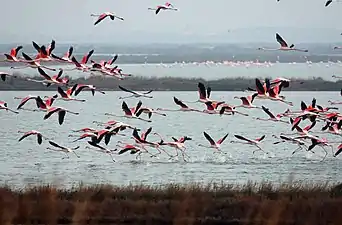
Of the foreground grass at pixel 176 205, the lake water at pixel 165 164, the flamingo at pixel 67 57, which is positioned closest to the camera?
the foreground grass at pixel 176 205

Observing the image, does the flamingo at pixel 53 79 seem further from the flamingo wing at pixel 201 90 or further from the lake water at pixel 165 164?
the flamingo wing at pixel 201 90

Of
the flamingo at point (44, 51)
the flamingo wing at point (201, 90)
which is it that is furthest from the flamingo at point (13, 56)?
the flamingo wing at point (201, 90)

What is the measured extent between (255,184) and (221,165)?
28.5 ft

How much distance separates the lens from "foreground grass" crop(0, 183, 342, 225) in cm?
984

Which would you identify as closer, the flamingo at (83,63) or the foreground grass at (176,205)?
the foreground grass at (176,205)

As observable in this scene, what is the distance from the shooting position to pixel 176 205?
1170 centimetres

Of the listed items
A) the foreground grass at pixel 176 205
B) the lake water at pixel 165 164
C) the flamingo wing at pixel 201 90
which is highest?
the flamingo wing at pixel 201 90

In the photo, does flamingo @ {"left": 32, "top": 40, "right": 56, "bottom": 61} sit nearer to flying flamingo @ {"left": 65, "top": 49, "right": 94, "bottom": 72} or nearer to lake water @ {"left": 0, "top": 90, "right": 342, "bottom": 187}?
flying flamingo @ {"left": 65, "top": 49, "right": 94, "bottom": 72}

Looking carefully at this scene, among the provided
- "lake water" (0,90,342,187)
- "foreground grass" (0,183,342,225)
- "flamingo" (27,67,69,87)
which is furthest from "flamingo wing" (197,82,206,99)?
"flamingo" (27,67,69,87)

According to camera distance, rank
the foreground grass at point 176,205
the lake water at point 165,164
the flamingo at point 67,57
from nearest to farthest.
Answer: the foreground grass at point 176,205 < the flamingo at point 67,57 < the lake water at point 165,164

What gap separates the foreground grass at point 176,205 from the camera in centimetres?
984

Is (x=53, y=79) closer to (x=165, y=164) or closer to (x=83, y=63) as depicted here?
(x=83, y=63)

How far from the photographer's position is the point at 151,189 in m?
15.2

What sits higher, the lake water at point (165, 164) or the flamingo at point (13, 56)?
the flamingo at point (13, 56)
